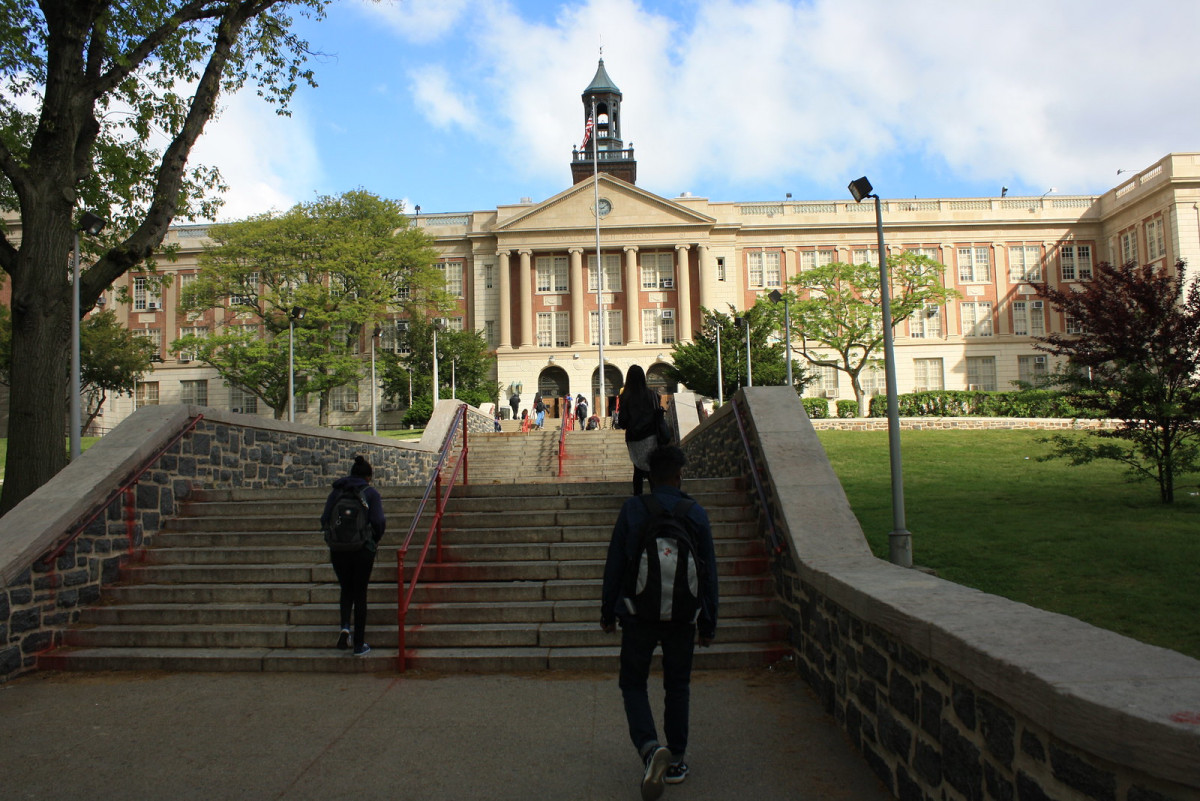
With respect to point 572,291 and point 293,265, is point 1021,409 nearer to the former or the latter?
point 572,291

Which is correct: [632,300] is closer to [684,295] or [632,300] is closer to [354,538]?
[684,295]

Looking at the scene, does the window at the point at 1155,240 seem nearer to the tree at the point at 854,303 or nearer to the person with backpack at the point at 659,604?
the tree at the point at 854,303

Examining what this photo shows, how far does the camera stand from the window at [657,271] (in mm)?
58094

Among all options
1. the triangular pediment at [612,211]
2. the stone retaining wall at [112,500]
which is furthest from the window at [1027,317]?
the stone retaining wall at [112,500]

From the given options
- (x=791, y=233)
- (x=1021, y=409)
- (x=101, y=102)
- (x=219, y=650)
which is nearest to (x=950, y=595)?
(x=219, y=650)

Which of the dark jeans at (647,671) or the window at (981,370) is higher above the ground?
the window at (981,370)

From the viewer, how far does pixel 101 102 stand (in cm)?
1365

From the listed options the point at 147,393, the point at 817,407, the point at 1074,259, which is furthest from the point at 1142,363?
the point at 147,393

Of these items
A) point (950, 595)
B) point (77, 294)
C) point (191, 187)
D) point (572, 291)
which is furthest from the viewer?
point (572, 291)

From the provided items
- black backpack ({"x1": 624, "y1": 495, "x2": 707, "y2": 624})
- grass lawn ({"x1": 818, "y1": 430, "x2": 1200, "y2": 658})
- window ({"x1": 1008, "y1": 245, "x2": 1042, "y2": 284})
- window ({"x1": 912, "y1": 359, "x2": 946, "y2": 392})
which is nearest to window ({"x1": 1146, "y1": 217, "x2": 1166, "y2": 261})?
window ({"x1": 1008, "y1": 245, "x2": 1042, "y2": 284})

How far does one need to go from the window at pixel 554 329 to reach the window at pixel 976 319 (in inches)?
1097

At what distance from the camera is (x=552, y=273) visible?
58.5 meters

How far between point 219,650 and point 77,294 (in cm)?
814

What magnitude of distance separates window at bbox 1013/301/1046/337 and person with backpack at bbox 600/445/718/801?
6114cm
